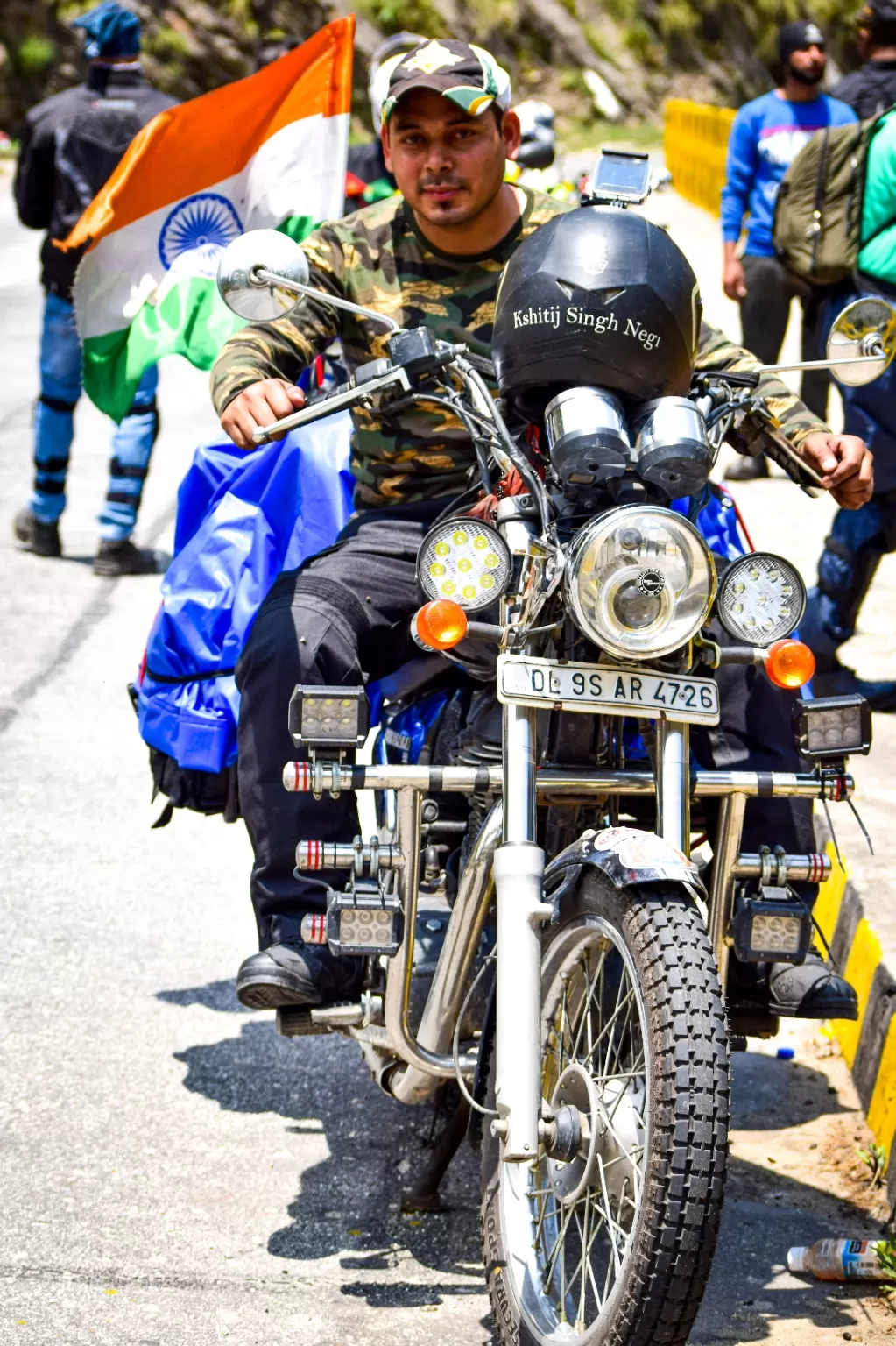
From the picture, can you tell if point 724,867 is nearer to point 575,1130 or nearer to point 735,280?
point 575,1130

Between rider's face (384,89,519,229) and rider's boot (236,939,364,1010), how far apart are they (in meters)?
1.42

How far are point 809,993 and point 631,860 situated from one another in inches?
31.6

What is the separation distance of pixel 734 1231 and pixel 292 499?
1741 millimetres

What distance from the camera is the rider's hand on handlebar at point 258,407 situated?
315cm

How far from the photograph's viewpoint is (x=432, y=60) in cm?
358

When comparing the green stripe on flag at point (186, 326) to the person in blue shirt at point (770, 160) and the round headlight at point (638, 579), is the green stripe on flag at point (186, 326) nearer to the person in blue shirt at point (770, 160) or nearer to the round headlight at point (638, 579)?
the round headlight at point (638, 579)

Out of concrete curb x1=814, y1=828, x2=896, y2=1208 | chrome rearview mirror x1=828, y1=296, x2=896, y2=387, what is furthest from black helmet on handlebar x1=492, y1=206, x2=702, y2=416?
concrete curb x1=814, y1=828, x2=896, y2=1208

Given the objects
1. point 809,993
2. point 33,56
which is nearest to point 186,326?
point 809,993

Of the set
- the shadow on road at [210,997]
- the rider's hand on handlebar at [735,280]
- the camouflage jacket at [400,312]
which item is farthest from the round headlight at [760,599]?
the rider's hand on handlebar at [735,280]

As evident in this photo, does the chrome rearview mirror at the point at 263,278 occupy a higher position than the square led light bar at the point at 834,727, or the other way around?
the chrome rearview mirror at the point at 263,278

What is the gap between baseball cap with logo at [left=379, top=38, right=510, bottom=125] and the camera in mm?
3533

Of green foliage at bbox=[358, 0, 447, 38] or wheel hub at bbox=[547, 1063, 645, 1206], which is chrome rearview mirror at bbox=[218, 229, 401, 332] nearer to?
wheel hub at bbox=[547, 1063, 645, 1206]

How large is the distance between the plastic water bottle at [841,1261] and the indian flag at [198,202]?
3409 millimetres

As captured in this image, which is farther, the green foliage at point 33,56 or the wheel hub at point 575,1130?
the green foliage at point 33,56
